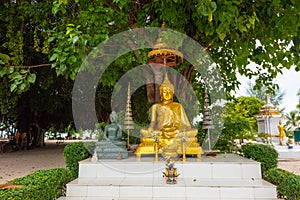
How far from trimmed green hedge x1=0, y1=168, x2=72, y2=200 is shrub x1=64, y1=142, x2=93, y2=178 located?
52 centimetres

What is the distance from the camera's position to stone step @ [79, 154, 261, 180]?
13.8 feet

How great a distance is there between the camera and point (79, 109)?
1330cm

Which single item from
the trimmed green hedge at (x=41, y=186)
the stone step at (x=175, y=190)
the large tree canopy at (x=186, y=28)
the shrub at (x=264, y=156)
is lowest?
the stone step at (x=175, y=190)

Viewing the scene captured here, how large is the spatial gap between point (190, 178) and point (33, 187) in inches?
98.6

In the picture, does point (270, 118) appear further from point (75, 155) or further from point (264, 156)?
point (75, 155)

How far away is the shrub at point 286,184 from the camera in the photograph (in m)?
3.28

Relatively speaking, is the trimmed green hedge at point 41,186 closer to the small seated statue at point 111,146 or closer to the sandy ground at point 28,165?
the small seated statue at point 111,146

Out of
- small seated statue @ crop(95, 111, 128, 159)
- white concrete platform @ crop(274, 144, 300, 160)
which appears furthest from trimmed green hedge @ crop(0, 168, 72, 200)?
white concrete platform @ crop(274, 144, 300, 160)

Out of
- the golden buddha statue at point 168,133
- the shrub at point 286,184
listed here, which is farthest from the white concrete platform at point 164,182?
the golden buddha statue at point 168,133

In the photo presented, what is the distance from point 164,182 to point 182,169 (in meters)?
0.49

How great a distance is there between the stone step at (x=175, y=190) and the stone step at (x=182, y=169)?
0.29 meters

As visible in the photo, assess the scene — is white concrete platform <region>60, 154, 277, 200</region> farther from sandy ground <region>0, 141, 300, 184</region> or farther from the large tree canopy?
sandy ground <region>0, 141, 300, 184</region>

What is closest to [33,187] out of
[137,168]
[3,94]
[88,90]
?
[137,168]

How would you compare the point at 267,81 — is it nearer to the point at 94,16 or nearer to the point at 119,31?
the point at 119,31
